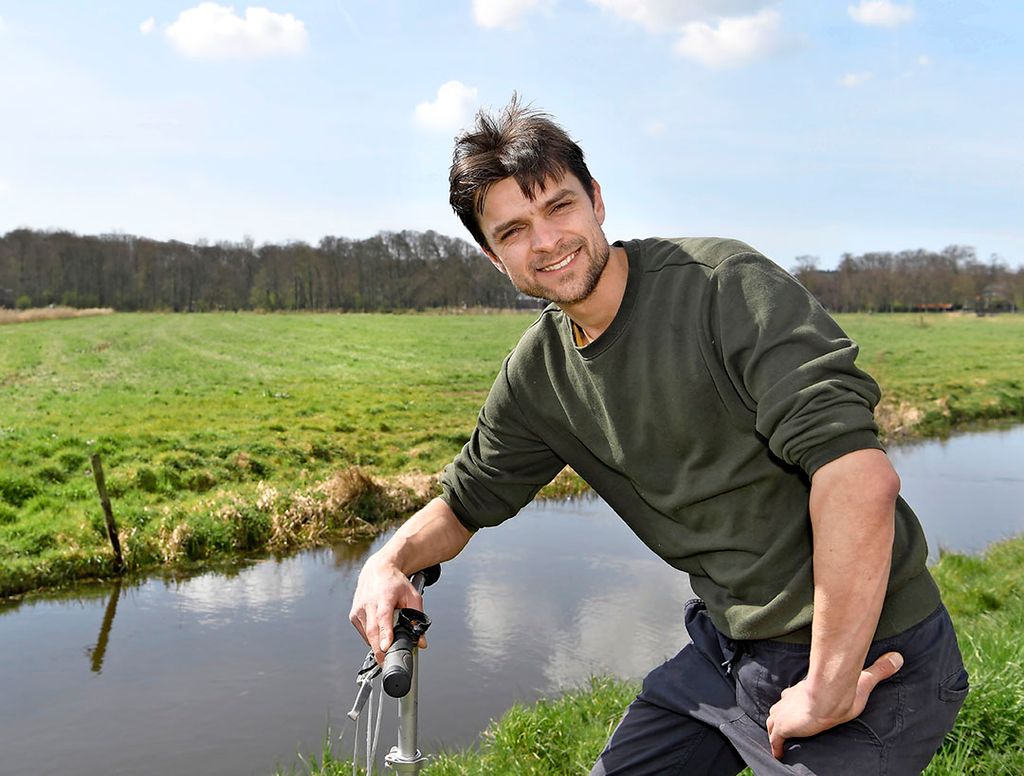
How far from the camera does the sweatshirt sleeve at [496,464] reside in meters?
2.60

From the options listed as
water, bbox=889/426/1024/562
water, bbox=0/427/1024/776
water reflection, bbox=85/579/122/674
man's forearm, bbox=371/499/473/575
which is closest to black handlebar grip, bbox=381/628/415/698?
man's forearm, bbox=371/499/473/575

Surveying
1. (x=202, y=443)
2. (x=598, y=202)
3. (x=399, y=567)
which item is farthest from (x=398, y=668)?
(x=202, y=443)

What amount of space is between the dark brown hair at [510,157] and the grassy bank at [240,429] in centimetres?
912

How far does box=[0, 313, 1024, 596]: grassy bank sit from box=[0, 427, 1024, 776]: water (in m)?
0.76

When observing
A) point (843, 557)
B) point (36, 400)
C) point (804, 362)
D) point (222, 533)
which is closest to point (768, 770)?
point (843, 557)

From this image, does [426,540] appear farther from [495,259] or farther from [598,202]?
[598,202]

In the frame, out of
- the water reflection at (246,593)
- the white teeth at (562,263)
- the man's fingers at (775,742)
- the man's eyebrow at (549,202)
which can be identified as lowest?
the water reflection at (246,593)

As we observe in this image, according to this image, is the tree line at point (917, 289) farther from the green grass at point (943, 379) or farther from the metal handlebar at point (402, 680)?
the metal handlebar at point (402, 680)

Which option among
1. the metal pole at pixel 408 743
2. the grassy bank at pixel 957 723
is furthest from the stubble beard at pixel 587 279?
the grassy bank at pixel 957 723

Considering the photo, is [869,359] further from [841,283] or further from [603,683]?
[841,283]

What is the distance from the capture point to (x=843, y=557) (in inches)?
67.2

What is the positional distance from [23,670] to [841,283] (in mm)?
89712

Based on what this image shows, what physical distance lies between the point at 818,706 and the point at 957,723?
282cm

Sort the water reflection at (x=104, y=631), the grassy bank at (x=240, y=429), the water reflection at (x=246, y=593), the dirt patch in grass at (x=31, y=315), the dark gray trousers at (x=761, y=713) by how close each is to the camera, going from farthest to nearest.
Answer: the dirt patch in grass at (x=31, y=315) < the grassy bank at (x=240, y=429) < the water reflection at (x=246, y=593) < the water reflection at (x=104, y=631) < the dark gray trousers at (x=761, y=713)
